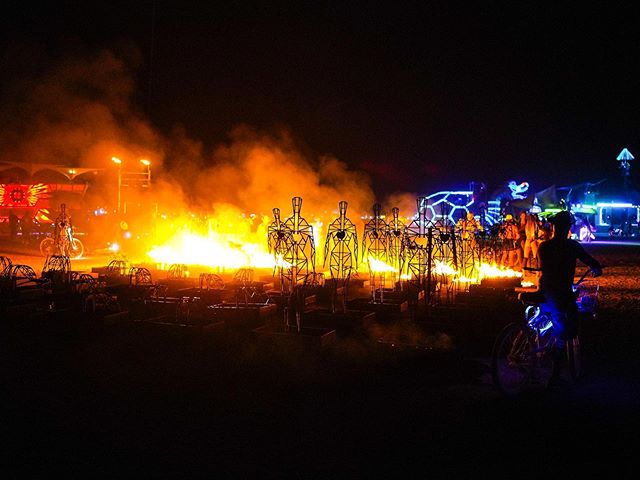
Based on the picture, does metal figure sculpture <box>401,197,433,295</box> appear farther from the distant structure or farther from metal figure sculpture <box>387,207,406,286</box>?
the distant structure

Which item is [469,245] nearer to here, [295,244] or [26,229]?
[295,244]

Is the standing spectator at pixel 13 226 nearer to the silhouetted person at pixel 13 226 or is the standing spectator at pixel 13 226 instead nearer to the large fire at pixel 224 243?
the silhouetted person at pixel 13 226

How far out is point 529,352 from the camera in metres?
5.17

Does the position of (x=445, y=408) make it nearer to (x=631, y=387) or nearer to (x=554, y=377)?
(x=554, y=377)

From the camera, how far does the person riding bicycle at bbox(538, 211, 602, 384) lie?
16.8ft

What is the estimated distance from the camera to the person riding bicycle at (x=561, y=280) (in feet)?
16.8

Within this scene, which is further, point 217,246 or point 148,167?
point 148,167

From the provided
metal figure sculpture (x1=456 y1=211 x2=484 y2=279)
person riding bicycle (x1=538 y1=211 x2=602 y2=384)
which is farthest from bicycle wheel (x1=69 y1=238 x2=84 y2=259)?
person riding bicycle (x1=538 y1=211 x2=602 y2=384)

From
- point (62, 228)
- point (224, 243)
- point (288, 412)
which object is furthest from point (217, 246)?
point (288, 412)

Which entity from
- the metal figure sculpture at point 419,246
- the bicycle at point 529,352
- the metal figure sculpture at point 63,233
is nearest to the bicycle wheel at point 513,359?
the bicycle at point 529,352

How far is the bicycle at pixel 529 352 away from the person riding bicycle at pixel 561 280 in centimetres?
9

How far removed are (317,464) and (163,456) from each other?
1.09 m

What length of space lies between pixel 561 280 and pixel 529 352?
2.54ft

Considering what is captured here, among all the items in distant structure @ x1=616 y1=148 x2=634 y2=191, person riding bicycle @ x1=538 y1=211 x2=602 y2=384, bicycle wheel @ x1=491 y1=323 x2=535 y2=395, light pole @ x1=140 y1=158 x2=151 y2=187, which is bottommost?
bicycle wheel @ x1=491 y1=323 x2=535 y2=395
